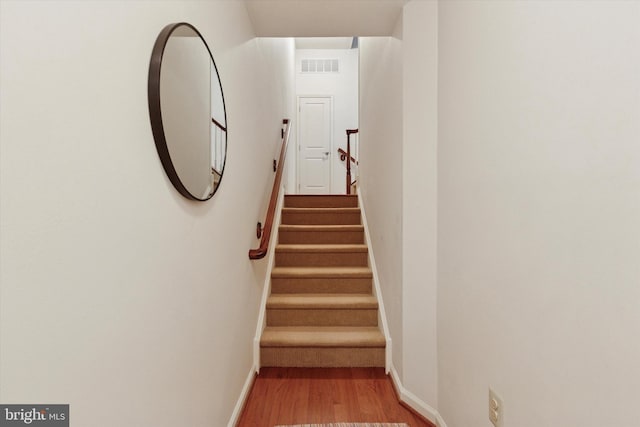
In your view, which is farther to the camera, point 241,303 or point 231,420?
point 241,303

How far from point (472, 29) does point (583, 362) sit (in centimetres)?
128

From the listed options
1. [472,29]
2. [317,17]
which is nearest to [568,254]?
[472,29]

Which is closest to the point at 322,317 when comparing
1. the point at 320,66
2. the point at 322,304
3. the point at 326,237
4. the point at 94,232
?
the point at 322,304

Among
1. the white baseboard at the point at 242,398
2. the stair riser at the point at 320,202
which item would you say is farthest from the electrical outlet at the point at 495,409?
the stair riser at the point at 320,202

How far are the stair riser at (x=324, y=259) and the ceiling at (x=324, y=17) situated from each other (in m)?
1.84

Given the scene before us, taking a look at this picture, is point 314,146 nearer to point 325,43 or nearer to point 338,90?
point 338,90

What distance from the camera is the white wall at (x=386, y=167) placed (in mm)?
2131

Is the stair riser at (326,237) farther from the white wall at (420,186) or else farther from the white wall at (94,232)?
the white wall at (94,232)

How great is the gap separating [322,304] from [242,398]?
0.92 meters

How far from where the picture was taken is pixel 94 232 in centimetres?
73

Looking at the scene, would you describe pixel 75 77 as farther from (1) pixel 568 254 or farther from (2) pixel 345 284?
(2) pixel 345 284

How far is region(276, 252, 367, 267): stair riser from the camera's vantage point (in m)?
3.29

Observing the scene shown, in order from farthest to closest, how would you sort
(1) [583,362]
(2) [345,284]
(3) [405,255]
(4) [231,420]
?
1. (2) [345,284]
2. (3) [405,255]
3. (4) [231,420]
4. (1) [583,362]

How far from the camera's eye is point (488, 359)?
4.38ft
